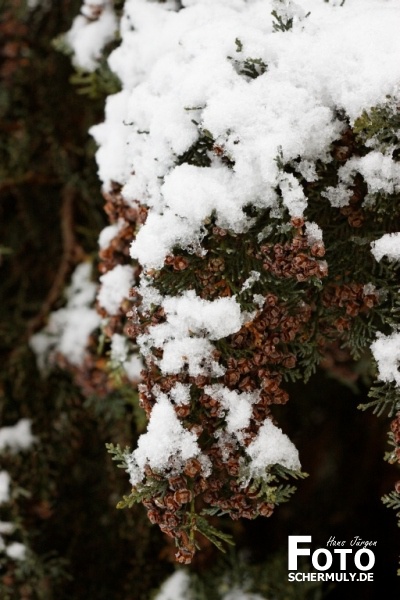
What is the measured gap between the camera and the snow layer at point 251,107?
84 cm

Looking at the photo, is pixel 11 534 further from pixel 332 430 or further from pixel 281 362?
pixel 332 430

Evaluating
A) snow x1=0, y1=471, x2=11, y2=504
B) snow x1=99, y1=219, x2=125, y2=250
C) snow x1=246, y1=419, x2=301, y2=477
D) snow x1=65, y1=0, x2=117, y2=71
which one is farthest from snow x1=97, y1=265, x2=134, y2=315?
snow x1=0, y1=471, x2=11, y2=504

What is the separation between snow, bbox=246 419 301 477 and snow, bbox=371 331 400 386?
0.15 m

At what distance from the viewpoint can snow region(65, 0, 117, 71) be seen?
1.19 metres

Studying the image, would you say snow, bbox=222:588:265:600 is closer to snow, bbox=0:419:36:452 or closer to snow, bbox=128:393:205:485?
snow, bbox=0:419:36:452

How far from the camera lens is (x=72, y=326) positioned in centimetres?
140

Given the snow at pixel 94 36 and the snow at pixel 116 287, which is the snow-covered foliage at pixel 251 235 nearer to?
the snow at pixel 116 287

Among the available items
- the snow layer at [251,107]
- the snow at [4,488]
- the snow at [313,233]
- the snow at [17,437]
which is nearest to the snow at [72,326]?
the snow at [17,437]

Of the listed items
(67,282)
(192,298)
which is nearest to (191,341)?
(192,298)

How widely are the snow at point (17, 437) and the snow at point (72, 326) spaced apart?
13 centimetres

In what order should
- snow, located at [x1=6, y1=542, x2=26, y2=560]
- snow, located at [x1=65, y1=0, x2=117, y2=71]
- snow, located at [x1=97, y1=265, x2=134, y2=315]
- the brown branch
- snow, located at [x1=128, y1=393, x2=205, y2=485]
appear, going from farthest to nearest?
the brown branch
snow, located at [x1=6, y1=542, x2=26, y2=560]
snow, located at [x1=65, y1=0, x2=117, y2=71]
snow, located at [x1=97, y1=265, x2=134, y2=315]
snow, located at [x1=128, y1=393, x2=205, y2=485]

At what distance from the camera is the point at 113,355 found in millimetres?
1072

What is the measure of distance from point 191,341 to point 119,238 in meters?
0.25

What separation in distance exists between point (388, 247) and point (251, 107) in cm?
25
